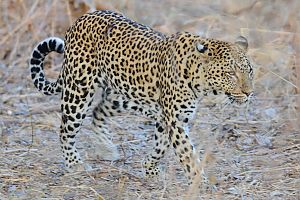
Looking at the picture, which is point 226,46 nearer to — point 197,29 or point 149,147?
point 149,147

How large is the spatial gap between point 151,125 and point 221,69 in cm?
261

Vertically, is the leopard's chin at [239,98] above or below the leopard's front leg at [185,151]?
above

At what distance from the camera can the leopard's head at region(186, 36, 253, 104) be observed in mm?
6188

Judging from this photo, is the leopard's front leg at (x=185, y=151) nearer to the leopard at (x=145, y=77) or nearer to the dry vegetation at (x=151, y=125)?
the leopard at (x=145, y=77)

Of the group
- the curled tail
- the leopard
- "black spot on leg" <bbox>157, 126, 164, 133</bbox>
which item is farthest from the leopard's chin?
the curled tail

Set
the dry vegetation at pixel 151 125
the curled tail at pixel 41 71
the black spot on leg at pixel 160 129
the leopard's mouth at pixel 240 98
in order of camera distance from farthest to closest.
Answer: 1. the curled tail at pixel 41 71
2. the black spot on leg at pixel 160 129
3. the dry vegetation at pixel 151 125
4. the leopard's mouth at pixel 240 98

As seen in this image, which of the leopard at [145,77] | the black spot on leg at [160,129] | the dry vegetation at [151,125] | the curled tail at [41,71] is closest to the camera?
the leopard at [145,77]

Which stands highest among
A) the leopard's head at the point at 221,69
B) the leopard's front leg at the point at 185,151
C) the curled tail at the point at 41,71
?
the leopard's head at the point at 221,69

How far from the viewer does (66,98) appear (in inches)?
282

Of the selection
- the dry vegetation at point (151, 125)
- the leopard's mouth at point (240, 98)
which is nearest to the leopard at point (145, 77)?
the leopard's mouth at point (240, 98)

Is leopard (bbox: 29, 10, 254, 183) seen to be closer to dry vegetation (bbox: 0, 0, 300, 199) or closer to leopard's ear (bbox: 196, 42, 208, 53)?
leopard's ear (bbox: 196, 42, 208, 53)

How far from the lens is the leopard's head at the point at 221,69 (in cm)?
619

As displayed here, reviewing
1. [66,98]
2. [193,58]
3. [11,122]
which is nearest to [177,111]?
[193,58]

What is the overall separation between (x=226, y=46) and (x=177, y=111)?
64 centimetres
